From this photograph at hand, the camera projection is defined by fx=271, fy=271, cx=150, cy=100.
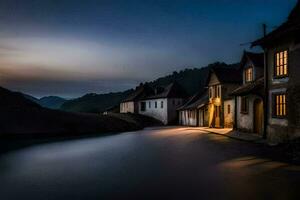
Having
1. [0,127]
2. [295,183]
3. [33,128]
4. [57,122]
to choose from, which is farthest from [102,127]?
[295,183]

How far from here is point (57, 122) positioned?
117ft

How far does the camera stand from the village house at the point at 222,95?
36.0 metres

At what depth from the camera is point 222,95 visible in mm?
37406

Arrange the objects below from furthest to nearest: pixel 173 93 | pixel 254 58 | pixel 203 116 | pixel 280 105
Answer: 1. pixel 173 93
2. pixel 203 116
3. pixel 254 58
4. pixel 280 105

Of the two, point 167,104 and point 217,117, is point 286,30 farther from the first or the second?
point 167,104

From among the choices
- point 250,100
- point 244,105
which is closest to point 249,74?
point 244,105

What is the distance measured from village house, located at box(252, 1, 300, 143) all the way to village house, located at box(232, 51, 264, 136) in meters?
3.55

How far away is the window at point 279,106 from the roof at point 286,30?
13.1 feet

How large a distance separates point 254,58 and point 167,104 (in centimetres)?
2784

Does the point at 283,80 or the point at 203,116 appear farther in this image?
the point at 203,116

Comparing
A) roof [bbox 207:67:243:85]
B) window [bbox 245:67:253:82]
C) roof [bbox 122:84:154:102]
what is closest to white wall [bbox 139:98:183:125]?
roof [bbox 122:84:154:102]

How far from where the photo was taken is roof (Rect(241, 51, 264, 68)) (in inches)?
1089

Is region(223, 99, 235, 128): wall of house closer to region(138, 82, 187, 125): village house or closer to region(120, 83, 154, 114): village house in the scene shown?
region(138, 82, 187, 125): village house

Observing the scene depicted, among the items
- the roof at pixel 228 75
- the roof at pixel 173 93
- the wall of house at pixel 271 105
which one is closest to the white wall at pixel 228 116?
the roof at pixel 228 75
